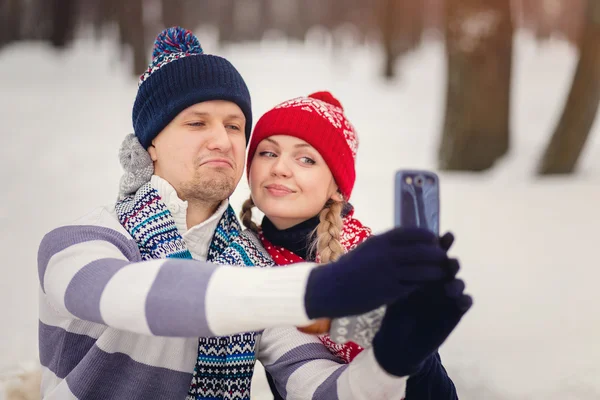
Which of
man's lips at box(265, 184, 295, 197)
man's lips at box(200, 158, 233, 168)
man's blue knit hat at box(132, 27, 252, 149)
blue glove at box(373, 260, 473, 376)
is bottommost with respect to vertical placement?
blue glove at box(373, 260, 473, 376)

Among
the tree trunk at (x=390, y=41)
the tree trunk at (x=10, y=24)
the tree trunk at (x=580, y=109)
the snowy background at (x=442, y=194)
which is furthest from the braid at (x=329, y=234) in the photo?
the tree trunk at (x=10, y=24)

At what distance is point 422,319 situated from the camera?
1.49 metres

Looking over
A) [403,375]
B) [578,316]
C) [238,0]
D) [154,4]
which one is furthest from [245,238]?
[238,0]

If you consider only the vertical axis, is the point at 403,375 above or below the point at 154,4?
below

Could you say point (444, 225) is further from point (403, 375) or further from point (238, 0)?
point (238, 0)

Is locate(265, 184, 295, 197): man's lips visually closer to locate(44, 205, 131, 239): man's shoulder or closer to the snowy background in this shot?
locate(44, 205, 131, 239): man's shoulder

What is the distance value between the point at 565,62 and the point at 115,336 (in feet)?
34.2

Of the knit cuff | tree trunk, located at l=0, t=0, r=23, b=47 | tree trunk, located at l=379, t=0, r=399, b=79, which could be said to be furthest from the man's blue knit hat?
tree trunk, located at l=0, t=0, r=23, b=47

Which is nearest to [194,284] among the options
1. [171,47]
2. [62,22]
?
[171,47]

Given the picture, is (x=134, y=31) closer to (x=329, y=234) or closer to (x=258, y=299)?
(x=329, y=234)

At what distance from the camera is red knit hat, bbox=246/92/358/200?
7.03ft

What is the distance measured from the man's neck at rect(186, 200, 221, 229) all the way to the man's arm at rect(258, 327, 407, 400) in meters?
0.40

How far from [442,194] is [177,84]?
3.62 meters

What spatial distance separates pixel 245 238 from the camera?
211 cm
